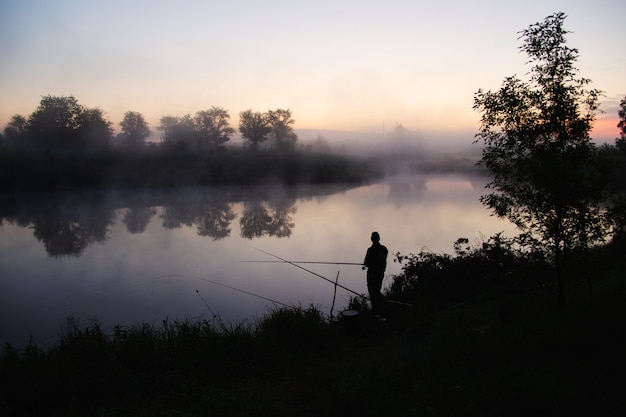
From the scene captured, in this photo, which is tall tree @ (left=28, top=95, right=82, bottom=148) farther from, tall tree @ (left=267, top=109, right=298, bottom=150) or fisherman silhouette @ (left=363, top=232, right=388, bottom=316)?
fisherman silhouette @ (left=363, top=232, right=388, bottom=316)

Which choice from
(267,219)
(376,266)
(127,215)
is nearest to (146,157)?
(127,215)

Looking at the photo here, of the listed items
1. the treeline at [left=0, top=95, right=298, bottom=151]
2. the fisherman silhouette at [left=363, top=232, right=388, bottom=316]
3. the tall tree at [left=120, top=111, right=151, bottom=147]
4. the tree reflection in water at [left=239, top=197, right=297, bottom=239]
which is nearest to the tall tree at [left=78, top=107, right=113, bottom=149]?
the treeline at [left=0, top=95, right=298, bottom=151]

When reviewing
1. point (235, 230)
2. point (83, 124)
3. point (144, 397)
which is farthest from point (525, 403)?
point (83, 124)

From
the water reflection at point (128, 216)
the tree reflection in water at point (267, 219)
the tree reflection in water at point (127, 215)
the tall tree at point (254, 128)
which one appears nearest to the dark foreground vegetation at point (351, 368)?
the tree reflection in water at point (127, 215)

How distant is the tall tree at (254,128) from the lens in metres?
98.2

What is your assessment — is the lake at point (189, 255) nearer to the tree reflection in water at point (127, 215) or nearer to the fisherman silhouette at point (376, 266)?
the tree reflection in water at point (127, 215)

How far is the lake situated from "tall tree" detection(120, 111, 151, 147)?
3001 inches

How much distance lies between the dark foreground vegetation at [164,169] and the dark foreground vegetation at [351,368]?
54.4m

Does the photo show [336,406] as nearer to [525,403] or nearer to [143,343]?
[525,403]

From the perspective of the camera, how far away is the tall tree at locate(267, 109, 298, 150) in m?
102

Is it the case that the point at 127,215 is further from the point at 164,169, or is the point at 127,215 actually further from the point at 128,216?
the point at 164,169

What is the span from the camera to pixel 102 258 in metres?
19.6

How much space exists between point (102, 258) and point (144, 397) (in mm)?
15179

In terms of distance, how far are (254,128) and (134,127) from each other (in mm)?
39421
